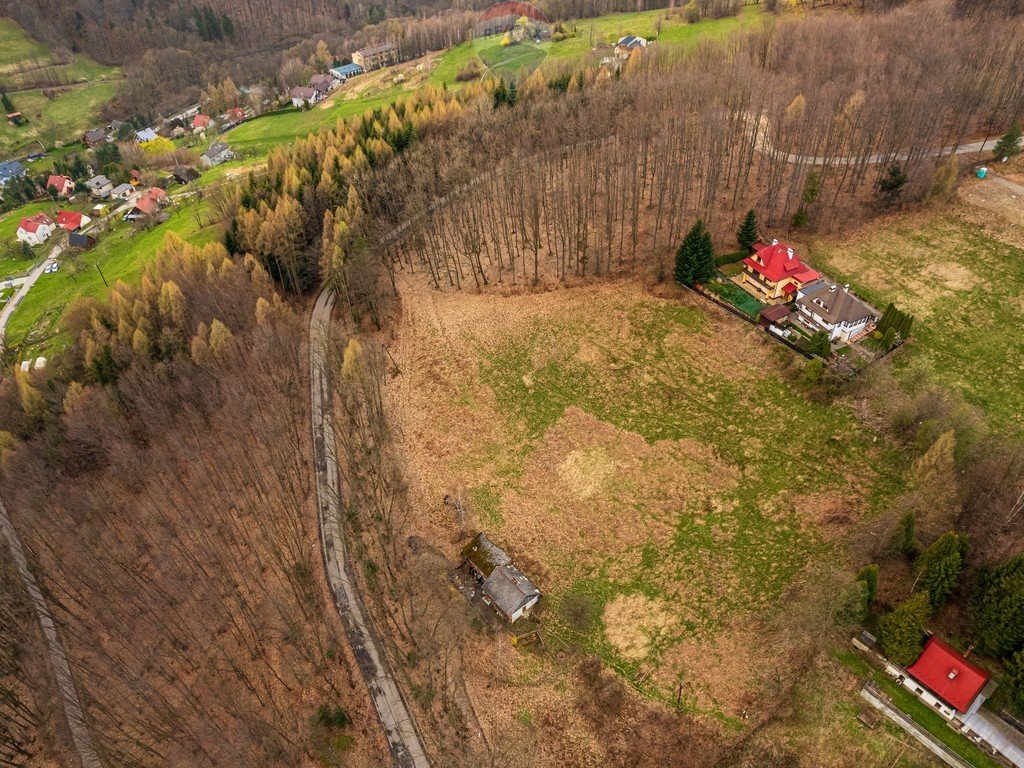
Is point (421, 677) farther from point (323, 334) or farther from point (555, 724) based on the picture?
point (323, 334)

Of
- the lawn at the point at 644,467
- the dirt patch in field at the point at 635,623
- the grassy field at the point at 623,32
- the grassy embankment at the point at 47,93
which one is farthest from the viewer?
the grassy embankment at the point at 47,93

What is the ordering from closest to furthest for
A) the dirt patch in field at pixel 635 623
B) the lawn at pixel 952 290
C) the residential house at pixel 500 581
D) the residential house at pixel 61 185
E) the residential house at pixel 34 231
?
the dirt patch in field at pixel 635 623 < the residential house at pixel 500 581 < the lawn at pixel 952 290 < the residential house at pixel 34 231 < the residential house at pixel 61 185

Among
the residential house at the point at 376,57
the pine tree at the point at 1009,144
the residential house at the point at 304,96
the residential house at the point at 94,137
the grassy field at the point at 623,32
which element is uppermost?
the grassy field at the point at 623,32

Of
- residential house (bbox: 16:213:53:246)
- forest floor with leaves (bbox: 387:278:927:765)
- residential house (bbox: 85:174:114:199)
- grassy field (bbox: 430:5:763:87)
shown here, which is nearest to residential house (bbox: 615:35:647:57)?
grassy field (bbox: 430:5:763:87)

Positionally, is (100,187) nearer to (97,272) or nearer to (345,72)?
(97,272)

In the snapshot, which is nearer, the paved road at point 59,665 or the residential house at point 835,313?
the paved road at point 59,665

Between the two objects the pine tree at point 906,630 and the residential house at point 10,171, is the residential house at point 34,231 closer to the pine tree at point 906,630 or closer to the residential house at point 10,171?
the residential house at point 10,171

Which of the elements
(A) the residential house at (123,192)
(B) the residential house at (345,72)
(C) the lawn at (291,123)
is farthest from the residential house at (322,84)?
(A) the residential house at (123,192)
